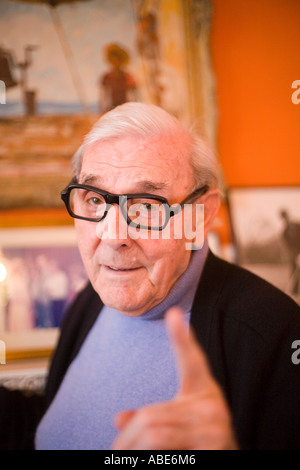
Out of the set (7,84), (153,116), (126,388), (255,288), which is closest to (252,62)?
(153,116)

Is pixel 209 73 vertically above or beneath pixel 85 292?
above

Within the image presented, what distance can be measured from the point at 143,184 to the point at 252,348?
33cm

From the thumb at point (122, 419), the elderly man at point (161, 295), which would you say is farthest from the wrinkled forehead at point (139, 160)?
the thumb at point (122, 419)

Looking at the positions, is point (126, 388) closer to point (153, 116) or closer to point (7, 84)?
point (153, 116)

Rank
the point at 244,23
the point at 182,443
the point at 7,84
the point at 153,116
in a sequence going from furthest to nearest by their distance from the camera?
the point at 7,84 < the point at 244,23 < the point at 153,116 < the point at 182,443

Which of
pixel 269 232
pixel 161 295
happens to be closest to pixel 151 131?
pixel 161 295

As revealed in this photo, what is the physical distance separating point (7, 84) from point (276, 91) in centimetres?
82

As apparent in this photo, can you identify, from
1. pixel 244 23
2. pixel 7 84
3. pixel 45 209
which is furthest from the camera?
pixel 45 209

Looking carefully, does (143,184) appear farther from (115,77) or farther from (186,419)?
(115,77)

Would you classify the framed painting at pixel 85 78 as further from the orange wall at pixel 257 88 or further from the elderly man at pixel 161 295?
the elderly man at pixel 161 295

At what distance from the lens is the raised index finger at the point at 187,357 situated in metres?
0.35

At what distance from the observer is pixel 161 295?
63 centimetres

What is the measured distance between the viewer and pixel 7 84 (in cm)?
110

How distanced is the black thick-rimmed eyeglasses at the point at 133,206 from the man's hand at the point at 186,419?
23 centimetres
